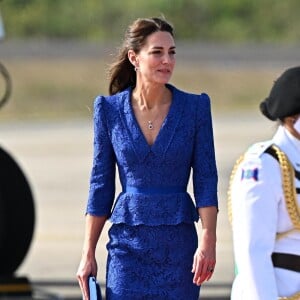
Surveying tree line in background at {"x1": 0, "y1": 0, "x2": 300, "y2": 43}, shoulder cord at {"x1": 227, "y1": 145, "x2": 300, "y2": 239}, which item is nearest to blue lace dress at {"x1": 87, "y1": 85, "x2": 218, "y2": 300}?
shoulder cord at {"x1": 227, "y1": 145, "x2": 300, "y2": 239}

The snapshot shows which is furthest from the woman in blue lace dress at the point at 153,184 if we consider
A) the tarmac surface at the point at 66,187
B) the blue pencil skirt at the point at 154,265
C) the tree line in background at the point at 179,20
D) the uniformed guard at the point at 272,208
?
the tree line in background at the point at 179,20

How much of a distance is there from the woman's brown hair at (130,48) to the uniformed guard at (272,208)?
0.84 metres

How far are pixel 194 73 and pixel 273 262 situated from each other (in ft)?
107

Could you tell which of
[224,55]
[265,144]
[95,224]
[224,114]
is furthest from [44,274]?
[224,55]

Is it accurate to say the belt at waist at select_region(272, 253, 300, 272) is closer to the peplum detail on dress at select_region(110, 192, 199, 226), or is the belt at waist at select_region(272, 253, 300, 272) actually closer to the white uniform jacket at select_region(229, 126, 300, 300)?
the white uniform jacket at select_region(229, 126, 300, 300)

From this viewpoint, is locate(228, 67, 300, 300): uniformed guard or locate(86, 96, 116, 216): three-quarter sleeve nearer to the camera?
locate(228, 67, 300, 300): uniformed guard

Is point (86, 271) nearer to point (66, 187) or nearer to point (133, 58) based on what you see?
point (133, 58)

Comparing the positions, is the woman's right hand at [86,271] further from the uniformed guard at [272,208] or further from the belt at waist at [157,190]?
the uniformed guard at [272,208]

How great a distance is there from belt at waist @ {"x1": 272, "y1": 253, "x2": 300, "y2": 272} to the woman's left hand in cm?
62

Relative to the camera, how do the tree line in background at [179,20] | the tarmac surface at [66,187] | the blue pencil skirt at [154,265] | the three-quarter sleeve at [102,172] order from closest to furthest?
the blue pencil skirt at [154,265] < the three-quarter sleeve at [102,172] < the tarmac surface at [66,187] < the tree line in background at [179,20]

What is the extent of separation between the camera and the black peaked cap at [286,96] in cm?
469

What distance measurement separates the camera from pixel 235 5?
110 ft

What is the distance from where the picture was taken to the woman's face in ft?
17.7

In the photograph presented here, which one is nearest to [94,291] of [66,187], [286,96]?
[286,96]
